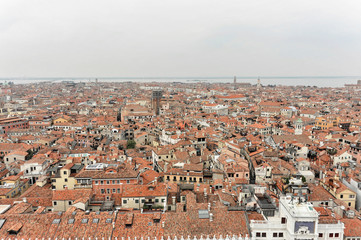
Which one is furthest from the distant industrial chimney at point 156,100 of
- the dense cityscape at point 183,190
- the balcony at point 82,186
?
the balcony at point 82,186

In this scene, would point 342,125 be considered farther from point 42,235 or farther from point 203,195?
point 42,235

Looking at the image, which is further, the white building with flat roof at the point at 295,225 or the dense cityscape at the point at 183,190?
the dense cityscape at the point at 183,190

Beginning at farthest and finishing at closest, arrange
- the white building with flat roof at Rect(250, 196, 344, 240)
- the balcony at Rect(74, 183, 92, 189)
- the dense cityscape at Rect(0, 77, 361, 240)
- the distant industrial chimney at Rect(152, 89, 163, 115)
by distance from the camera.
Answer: the distant industrial chimney at Rect(152, 89, 163, 115), the balcony at Rect(74, 183, 92, 189), the dense cityscape at Rect(0, 77, 361, 240), the white building with flat roof at Rect(250, 196, 344, 240)

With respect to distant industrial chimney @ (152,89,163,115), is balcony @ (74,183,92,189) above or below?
below

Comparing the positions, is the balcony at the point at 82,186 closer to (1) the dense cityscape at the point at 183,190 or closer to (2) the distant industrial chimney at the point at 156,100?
(1) the dense cityscape at the point at 183,190

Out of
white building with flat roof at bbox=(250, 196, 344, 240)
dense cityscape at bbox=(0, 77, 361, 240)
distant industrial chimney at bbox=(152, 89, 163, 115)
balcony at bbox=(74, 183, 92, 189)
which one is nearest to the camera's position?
white building with flat roof at bbox=(250, 196, 344, 240)

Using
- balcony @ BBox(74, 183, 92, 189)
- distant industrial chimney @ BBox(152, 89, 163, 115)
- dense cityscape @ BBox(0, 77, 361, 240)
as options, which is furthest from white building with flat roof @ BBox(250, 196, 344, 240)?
distant industrial chimney @ BBox(152, 89, 163, 115)

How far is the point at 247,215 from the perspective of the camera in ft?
72.4

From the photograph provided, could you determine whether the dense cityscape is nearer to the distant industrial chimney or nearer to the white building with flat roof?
the white building with flat roof

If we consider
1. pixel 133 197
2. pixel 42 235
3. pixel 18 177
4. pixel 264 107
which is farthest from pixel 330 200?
pixel 264 107

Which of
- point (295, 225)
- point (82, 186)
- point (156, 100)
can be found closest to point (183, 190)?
point (82, 186)

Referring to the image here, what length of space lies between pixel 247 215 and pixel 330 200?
11317mm

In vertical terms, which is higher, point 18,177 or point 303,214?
point 303,214

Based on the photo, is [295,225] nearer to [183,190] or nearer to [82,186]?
[183,190]
